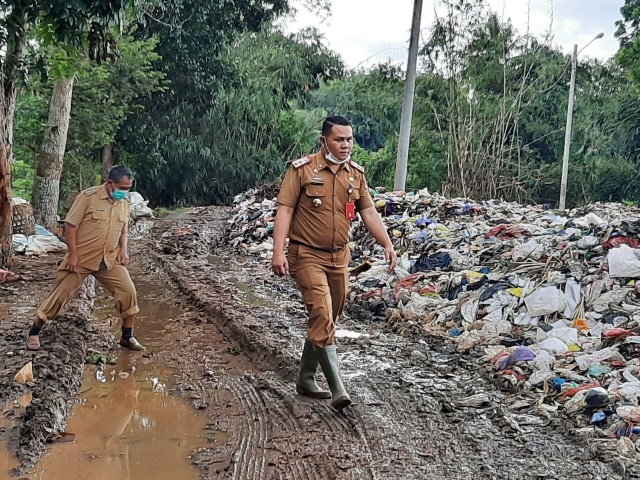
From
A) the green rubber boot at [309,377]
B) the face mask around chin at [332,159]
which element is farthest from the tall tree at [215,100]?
the green rubber boot at [309,377]

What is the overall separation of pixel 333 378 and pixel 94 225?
2494 mm

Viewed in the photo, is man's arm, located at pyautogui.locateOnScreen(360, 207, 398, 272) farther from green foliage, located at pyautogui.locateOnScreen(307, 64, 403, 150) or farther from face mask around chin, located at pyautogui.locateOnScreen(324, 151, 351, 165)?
green foliage, located at pyautogui.locateOnScreen(307, 64, 403, 150)

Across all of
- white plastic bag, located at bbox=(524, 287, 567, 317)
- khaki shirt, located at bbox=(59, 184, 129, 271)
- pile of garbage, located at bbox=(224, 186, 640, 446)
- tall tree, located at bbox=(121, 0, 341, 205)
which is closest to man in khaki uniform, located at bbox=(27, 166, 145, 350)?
khaki shirt, located at bbox=(59, 184, 129, 271)

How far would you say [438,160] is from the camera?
29.0m

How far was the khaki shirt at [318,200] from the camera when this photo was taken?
4633 mm

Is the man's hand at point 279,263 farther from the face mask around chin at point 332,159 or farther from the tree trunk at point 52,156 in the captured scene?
the tree trunk at point 52,156

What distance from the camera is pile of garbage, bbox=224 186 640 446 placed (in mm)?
5211

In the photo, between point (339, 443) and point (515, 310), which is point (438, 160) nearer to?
point (515, 310)

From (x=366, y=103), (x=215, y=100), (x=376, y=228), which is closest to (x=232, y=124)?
(x=215, y=100)

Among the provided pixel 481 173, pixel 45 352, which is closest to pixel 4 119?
pixel 45 352

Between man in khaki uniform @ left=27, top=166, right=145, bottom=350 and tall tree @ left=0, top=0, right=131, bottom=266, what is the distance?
2017 mm

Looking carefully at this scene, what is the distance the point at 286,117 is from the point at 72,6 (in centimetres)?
2422

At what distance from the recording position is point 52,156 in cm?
1312

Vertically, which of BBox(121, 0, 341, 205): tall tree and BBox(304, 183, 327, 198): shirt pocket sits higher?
BBox(121, 0, 341, 205): tall tree
